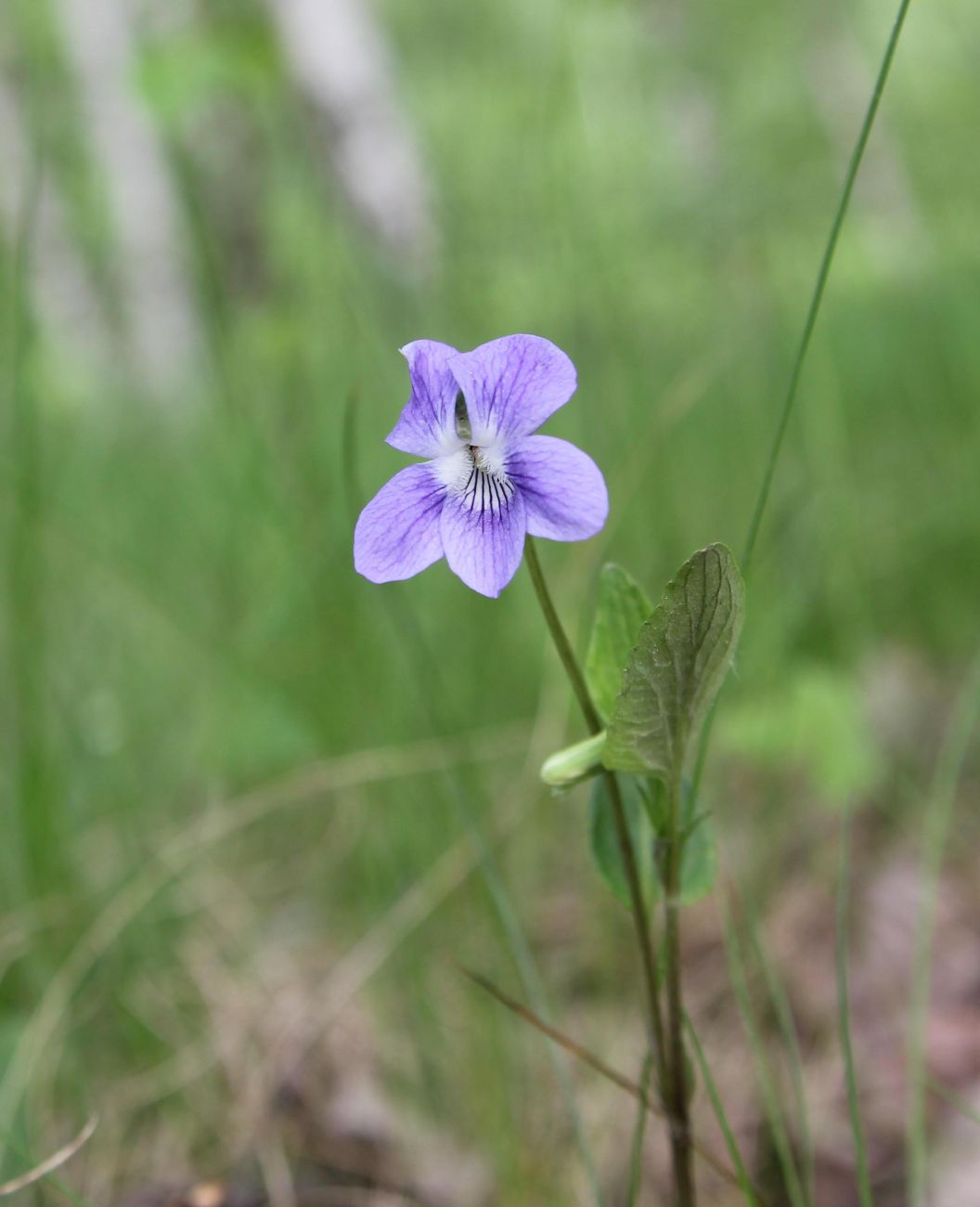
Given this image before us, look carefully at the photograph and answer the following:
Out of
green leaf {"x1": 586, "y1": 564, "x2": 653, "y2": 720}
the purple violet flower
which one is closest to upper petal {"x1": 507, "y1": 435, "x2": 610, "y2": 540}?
the purple violet flower

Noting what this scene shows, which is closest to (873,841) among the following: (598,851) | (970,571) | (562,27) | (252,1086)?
(970,571)

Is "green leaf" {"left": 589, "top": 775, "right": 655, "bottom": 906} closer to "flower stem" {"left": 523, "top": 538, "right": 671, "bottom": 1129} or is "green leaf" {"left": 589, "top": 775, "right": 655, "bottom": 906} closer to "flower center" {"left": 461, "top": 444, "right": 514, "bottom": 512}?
"flower stem" {"left": 523, "top": 538, "right": 671, "bottom": 1129}

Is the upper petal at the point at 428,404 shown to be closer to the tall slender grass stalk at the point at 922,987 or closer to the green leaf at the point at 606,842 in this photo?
the green leaf at the point at 606,842

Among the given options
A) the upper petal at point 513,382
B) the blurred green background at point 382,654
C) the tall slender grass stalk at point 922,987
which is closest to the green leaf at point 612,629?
the upper petal at point 513,382

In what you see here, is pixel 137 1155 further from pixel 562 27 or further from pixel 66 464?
pixel 66 464

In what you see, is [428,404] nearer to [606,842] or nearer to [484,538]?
[484,538]
